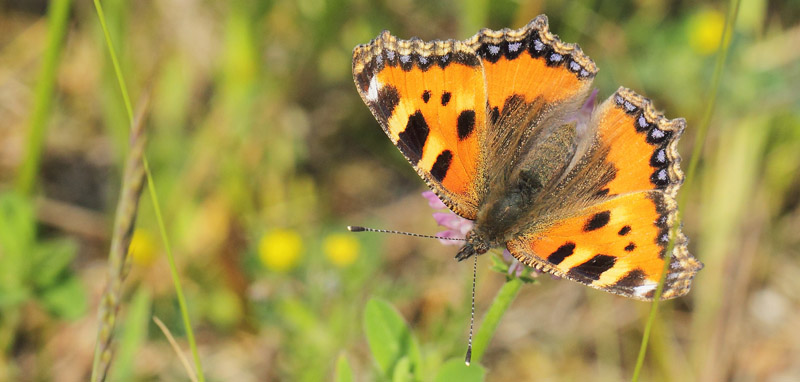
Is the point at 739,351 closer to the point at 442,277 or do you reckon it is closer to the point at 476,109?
the point at 442,277

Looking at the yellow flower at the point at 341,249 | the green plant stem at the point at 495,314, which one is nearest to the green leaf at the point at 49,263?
the yellow flower at the point at 341,249

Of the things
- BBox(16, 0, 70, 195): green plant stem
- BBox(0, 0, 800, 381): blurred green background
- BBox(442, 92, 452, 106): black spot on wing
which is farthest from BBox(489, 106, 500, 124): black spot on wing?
BBox(16, 0, 70, 195): green plant stem

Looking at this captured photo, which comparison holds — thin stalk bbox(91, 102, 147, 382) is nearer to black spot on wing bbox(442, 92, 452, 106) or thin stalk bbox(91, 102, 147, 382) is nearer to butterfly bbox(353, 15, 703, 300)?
butterfly bbox(353, 15, 703, 300)

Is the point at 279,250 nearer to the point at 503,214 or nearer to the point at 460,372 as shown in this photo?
the point at 503,214

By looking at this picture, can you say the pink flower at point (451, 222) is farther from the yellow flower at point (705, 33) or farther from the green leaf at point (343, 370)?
the yellow flower at point (705, 33)

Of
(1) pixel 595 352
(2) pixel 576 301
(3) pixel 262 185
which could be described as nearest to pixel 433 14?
(3) pixel 262 185

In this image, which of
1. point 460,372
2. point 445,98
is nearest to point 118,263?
point 460,372
